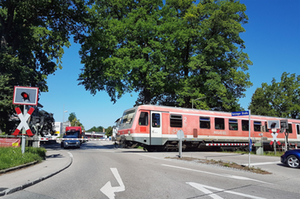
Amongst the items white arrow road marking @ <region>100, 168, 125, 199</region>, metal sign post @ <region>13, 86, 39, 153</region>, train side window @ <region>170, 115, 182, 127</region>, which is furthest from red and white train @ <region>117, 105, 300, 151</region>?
white arrow road marking @ <region>100, 168, 125, 199</region>

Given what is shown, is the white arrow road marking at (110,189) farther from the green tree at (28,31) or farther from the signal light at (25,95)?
the green tree at (28,31)

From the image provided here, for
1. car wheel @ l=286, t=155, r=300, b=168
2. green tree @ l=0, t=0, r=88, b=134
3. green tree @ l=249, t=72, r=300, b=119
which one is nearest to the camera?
car wheel @ l=286, t=155, r=300, b=168

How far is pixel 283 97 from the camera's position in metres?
49.3

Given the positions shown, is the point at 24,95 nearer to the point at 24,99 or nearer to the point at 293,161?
the point at 24,99

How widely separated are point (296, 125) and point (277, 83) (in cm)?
2724

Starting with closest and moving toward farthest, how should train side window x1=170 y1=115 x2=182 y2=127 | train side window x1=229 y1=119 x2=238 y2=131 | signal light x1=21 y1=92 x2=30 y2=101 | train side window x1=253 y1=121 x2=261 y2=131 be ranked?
signal light x1=21 y1=92 x2=30 y2=101 → train side window x1=170 y1=115 x2=182 y2=127 → train side window x1=229 y1=119 x2=238 y2=131 → train side window x1=253 y1=121 x2=261 y2=131

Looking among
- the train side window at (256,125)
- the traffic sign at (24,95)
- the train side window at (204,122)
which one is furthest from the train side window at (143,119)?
the train side window at (256,125)

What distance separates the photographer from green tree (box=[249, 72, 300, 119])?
48.5 m

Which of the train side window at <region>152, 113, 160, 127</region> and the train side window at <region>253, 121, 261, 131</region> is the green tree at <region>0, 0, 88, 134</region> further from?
the train side window at <region>253, 121, 261, 131</region>

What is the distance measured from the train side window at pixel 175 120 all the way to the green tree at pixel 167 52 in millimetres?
6280

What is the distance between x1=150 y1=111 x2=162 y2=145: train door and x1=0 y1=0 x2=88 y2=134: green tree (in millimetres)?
9996

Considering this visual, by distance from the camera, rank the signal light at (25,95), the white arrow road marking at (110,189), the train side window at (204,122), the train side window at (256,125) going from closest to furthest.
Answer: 1. the white arrow road marking at (110,189)
2. the signal light at (25,95)
3. the train side window at (204,122)
4. the train side window at (256,125)

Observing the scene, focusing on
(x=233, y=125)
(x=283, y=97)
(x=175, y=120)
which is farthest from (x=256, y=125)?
(x=283, y=97)

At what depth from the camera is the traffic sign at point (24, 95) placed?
10289 mm
